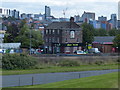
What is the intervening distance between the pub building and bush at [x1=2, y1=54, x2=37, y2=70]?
33767 mm

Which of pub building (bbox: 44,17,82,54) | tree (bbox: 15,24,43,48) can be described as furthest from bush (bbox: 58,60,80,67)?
tree (bbox: 15,24,43,48)

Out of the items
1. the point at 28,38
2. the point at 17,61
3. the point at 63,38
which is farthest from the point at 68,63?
the point at 28,38

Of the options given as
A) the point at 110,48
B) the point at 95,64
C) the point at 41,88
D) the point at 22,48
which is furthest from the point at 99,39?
the point at 41,88

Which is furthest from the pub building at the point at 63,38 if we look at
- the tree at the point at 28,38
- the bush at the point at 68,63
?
the bush at the point at 68,63

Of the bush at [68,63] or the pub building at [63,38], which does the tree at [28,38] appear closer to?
the pub building at [63,38]

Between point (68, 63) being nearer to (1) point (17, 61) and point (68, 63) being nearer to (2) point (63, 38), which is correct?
(1) point (17, 61)

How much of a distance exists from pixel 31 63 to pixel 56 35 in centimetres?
3644

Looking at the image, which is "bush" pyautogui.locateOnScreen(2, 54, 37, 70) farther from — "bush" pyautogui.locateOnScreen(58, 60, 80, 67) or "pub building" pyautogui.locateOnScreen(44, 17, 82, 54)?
"pub building" pyautogui.locateOnScreen(44, 17, 82, 54)

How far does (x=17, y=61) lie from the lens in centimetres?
6406

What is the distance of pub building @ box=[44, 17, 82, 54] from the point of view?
99.8 m

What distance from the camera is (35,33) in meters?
107

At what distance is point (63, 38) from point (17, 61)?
125ft

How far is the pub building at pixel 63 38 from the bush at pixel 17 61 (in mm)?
33767

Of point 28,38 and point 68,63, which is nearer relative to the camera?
point 68,63
